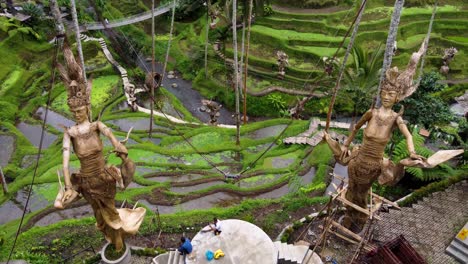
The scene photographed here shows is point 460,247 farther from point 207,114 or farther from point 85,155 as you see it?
point 207,114

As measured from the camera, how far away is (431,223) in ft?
49.0

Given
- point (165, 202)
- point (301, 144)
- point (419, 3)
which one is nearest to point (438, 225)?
point (301, 144)

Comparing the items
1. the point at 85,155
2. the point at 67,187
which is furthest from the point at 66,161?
the point at 67,187

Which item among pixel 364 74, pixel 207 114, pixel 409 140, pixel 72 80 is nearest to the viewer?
pixel 72 80

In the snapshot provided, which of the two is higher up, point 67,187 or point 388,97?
point 388,97

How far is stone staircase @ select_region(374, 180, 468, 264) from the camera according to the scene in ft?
46.2

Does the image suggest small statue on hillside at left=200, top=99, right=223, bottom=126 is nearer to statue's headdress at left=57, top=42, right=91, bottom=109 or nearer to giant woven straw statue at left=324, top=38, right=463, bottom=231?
giant woven straw statue at left=324, top=38, right=463, bottom=231

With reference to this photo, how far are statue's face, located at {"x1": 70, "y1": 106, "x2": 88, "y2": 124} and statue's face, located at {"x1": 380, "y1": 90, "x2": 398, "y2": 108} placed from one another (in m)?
8.06

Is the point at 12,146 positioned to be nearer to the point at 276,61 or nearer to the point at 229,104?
the point at 229,104

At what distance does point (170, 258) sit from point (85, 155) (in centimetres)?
499

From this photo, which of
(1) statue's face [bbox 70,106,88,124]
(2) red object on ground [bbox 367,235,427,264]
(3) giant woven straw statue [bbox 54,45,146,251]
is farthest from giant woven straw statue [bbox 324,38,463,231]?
(1) statue's face [bbox 70,106,88,124]

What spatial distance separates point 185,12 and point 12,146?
21382 mm

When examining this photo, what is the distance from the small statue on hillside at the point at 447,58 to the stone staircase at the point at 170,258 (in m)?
27.6

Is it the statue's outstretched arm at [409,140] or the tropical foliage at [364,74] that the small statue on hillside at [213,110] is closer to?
the tropical foliage at [364,74]
